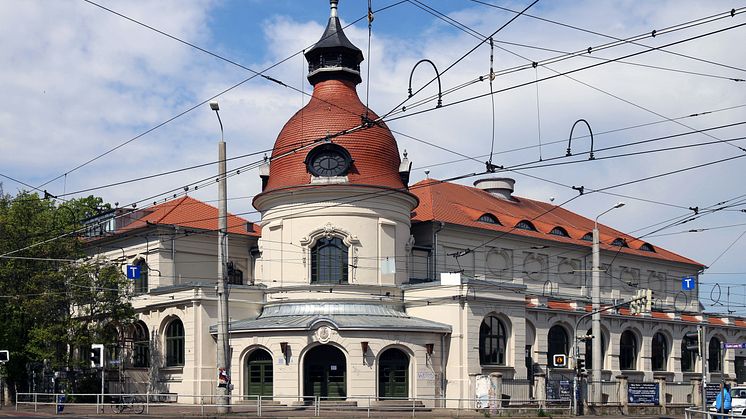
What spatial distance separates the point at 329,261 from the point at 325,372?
21.8 feet

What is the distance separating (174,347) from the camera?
169 ft

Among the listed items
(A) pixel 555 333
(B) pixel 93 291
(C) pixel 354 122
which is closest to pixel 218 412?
(B) pixel 93 291

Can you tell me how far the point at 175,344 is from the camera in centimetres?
5141

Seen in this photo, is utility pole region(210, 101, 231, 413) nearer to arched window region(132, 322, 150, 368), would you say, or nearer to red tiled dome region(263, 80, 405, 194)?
red tiled dome region(263, 80, 405, 194)

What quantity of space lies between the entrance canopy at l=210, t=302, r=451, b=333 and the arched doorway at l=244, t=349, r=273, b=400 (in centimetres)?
148

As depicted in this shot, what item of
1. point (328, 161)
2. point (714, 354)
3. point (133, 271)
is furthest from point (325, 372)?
point (714, 354)

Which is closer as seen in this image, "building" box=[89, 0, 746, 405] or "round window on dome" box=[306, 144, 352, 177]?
"building" box=[89, 0, 746, 405]

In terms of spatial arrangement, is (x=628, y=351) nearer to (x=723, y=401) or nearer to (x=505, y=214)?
(x=505, y=214)

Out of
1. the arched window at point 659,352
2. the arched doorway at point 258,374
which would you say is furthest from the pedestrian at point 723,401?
the arched window at point 659,352

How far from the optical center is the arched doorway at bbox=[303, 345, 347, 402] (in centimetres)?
4656

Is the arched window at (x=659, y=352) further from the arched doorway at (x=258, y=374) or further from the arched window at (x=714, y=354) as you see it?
the arched doorway at (x=258, y=374)

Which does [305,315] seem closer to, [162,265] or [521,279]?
[162,265]

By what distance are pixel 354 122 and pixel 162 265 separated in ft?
47.9

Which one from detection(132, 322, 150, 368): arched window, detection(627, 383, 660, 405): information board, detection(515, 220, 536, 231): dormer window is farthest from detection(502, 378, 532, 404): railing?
detection(132, 322, 150, 368): arched window
